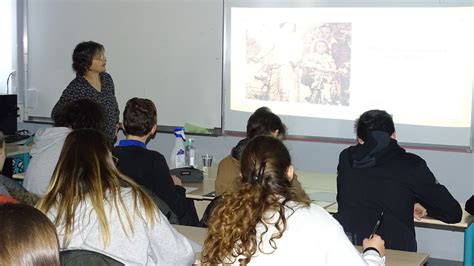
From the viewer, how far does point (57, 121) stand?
13.6 feet

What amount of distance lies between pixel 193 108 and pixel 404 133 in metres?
1.83

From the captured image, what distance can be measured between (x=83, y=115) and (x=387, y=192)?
1672 millimetres

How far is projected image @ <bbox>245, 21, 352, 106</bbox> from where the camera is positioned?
5.89m

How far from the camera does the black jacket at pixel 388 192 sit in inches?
144

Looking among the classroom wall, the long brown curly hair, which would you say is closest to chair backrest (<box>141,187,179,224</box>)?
the long brown curly hair

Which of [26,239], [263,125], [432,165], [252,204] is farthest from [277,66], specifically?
[26,239]

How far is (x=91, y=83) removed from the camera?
5.59 metres

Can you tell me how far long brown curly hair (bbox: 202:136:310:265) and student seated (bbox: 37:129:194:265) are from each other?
0.39m

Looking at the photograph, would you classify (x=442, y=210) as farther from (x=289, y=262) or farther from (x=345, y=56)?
(x=345, y=56)

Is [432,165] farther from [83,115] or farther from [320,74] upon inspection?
[83,115]

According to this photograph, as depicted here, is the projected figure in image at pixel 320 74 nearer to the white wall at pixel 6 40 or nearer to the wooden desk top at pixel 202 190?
the wooden desk top at pixel 202 190

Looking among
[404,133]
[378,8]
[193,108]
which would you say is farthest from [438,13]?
[193,108]

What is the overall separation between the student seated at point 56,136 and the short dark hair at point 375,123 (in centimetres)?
142

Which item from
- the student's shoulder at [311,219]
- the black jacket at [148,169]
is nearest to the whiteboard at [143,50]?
the black jacket at [148,169]
